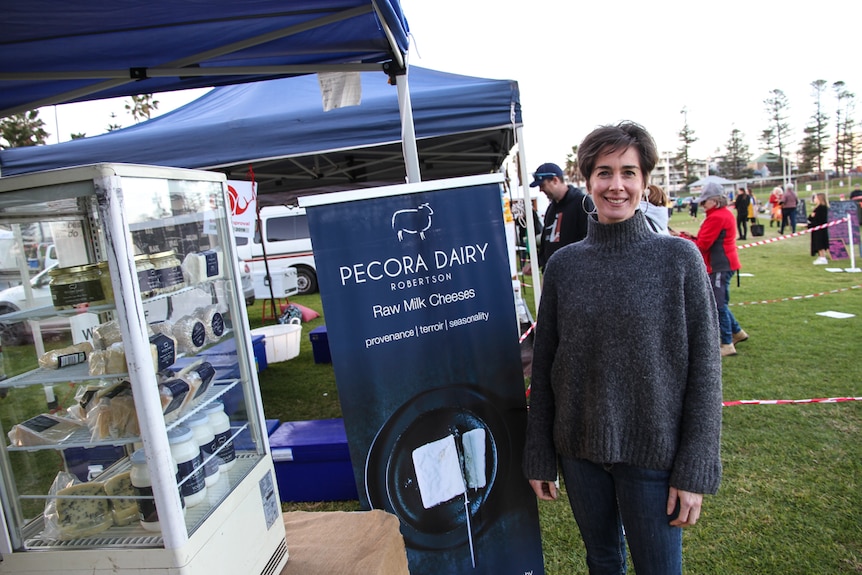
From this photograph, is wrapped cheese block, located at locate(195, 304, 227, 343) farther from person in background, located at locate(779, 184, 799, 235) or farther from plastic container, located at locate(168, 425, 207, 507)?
person in background, located at locate(779, 184, 799, 235)

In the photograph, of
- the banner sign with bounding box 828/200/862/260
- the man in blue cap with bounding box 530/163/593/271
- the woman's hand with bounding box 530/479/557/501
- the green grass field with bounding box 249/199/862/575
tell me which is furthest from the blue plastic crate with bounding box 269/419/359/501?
the banner sign with bounding box 828/200/862/260

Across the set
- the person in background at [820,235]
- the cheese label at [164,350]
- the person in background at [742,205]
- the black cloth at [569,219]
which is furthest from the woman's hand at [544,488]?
the person in background at [742,205]

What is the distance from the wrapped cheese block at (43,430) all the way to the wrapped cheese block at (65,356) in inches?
6.1

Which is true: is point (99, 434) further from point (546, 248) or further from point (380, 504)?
point (546, 248)

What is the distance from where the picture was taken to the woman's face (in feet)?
4.84

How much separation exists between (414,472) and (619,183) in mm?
1229

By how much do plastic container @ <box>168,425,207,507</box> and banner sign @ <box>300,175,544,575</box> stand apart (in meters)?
0.54

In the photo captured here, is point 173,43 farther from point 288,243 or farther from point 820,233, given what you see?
point 820,233

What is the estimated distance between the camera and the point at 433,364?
6.35ft

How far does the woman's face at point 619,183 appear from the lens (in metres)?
1.48

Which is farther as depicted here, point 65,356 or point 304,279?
point 304,279

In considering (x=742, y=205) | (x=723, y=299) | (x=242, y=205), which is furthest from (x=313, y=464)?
(x=742, y=205)

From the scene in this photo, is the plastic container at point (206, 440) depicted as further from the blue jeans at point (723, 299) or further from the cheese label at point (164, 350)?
the blue jeans at point (723, 299)

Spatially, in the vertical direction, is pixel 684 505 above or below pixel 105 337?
below
